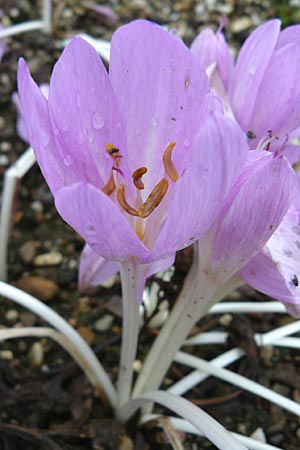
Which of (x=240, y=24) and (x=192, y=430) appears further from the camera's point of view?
(x=240, y=24)

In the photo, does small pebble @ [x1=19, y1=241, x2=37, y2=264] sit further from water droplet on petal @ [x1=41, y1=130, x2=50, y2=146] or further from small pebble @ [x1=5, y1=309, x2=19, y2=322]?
water droplet on petal @ [x1=41, y1=130, x2=50, y2=146]

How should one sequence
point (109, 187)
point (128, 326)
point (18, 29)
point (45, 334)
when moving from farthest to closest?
point (18, 29) < point (45, 334) < point (128, 326) < point (109, 187)

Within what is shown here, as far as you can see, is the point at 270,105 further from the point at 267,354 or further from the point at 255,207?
the point at 267,354

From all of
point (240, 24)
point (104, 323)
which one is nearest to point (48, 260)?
point (104, 323)

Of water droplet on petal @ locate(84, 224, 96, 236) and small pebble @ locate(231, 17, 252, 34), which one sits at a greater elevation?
water droplet on petal @ locate(84, 224, 96, 236)

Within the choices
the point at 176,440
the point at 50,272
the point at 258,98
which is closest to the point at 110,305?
the point at 50,272

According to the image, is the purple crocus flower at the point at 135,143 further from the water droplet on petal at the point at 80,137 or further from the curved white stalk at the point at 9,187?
the curved white stalk at the point at 9,187

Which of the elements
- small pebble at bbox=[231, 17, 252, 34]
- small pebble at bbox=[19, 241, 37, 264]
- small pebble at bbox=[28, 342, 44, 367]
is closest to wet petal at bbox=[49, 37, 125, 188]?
small pebble at bbox=[28, 342, 44, 367]

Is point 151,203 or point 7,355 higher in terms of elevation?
point 151,203

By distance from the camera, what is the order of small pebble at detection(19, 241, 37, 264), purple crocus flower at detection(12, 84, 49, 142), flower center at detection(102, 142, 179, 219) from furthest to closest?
purple crocus flower at detection(12, 84, 49, 142), small pebble at detection(19, 241, 37, 264), flower center at detection(102, 142, 179, 219)
